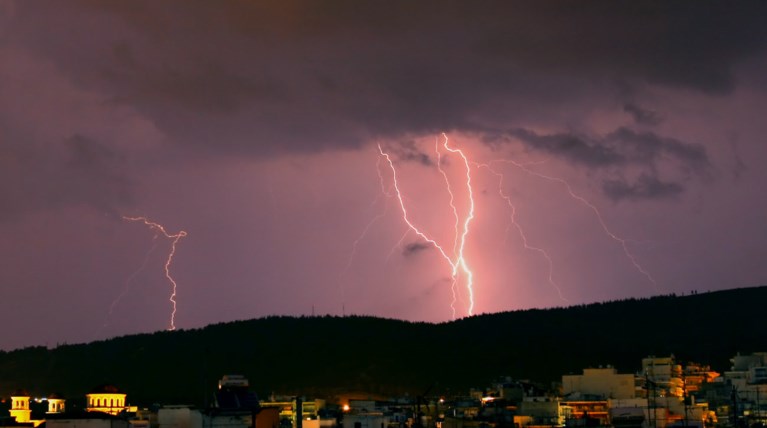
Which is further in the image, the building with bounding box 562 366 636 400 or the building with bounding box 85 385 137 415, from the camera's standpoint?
the building with bounding box 562 366 636 400

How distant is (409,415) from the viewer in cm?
12644

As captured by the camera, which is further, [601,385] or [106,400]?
[601,385]

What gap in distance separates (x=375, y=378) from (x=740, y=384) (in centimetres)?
6233

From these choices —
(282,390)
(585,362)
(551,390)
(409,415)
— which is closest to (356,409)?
(409,415)

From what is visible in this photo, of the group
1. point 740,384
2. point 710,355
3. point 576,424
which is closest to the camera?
point 576,424

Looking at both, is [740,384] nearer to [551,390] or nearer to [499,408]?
[551,390]

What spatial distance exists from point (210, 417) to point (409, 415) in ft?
101

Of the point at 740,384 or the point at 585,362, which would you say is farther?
the point at 585,362

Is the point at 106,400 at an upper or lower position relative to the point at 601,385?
lower

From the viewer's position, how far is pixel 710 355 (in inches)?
7623

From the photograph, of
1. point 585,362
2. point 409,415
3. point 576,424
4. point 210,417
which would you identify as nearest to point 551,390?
point 409,415

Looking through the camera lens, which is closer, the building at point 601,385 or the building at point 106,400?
the building at point 106,400

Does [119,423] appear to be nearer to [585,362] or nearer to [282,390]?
[282,390]

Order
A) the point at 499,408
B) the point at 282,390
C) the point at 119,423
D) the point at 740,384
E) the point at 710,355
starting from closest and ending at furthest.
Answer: the point at 119,423 < the point at 499,408 < the point at 740,384 < the point at 282,390 < the point at 710,355
